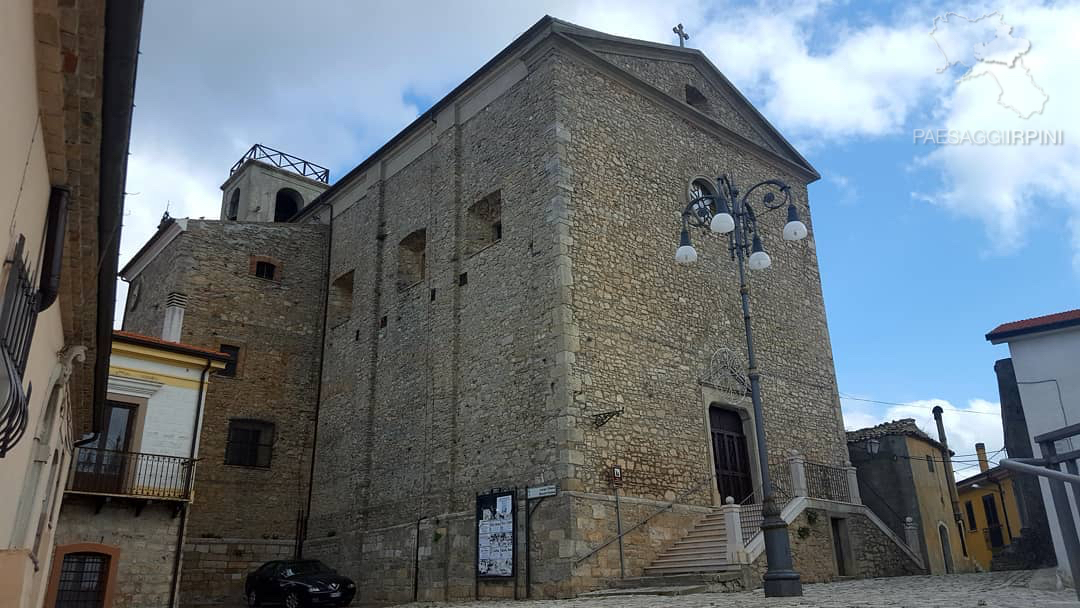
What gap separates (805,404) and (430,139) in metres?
10.4

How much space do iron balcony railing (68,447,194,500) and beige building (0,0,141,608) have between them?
730 centimetres

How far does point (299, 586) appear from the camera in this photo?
14.9 metres

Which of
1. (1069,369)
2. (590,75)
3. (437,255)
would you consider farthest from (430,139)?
(1069,369)

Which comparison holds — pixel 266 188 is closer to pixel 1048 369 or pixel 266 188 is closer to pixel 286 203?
pixel 286 203

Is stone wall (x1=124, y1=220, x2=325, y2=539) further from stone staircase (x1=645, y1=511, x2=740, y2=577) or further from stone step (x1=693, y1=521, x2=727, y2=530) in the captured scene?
stone step (x1=693, y1=521, x2=727, y2=530)

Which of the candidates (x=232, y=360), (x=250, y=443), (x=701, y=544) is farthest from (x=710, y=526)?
(x=232, y=360)

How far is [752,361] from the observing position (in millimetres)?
10023

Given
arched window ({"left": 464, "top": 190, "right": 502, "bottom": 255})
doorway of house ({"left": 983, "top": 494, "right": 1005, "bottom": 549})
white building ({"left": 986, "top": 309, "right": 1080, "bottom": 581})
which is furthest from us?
doorway of house ({"left": 983, "top": 494, "right": 1005, "bottom": 549})

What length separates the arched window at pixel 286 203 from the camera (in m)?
28.6

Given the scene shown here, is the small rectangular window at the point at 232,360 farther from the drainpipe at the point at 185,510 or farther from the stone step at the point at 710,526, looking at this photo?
the stone step at the point at 710,526

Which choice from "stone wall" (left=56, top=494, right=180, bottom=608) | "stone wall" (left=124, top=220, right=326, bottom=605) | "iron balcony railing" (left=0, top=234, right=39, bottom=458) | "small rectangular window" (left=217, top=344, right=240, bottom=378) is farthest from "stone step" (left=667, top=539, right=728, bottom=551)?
"small rectangular window" (left=217, top=344, right=240, bottom=378)

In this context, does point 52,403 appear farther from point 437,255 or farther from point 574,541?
point 437,255

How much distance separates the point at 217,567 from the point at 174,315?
6.08 metres

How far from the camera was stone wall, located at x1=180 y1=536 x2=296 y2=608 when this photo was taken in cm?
1706
